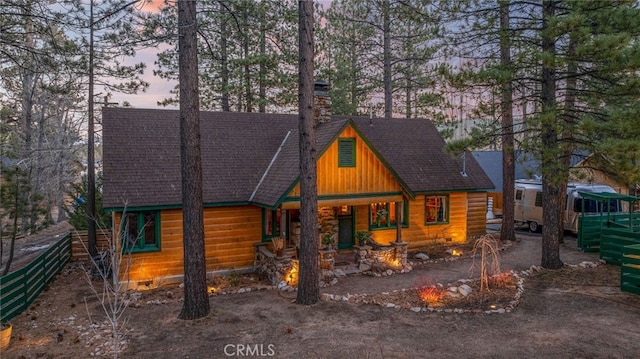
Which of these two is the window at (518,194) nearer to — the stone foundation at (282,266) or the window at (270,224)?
the stone foundation at (282,266)

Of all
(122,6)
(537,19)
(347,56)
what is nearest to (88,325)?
(122,6)

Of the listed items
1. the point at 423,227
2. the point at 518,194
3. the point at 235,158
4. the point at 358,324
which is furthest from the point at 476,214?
the point at 358,324

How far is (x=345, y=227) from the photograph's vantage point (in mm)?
15266

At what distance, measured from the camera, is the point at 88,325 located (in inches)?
347

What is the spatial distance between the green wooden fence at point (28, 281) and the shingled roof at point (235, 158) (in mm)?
2604

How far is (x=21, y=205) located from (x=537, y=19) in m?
15.8

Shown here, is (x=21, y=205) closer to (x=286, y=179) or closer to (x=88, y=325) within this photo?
(x=88, y=325)

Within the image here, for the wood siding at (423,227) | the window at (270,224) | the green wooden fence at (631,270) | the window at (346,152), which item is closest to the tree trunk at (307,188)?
the window at (346,152)

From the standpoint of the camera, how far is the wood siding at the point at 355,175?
42.1ft

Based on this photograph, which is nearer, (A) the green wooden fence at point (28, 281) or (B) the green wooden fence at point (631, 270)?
(A) the green wooden fence at point (28, 281)

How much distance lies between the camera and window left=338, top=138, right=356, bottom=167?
1305 centimetres

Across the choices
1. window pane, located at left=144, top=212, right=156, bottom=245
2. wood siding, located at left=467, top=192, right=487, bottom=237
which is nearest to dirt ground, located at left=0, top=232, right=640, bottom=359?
window pane, located at left=144, top=212, right=156, bottom=245

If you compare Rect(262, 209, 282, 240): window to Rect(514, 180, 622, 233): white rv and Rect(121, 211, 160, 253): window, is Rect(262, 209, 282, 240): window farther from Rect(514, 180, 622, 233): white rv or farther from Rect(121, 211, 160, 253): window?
Rect(514, 180, 622, 233): white rv

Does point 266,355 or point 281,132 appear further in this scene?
point 281,132
